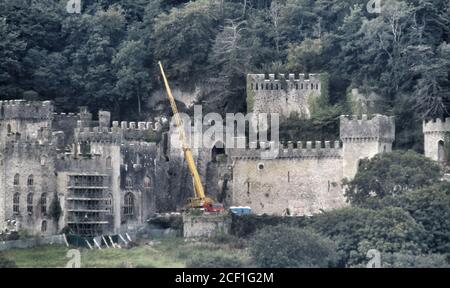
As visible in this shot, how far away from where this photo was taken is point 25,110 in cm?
14950

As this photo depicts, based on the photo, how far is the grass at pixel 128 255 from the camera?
139 metres

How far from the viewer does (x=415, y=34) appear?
153 metres

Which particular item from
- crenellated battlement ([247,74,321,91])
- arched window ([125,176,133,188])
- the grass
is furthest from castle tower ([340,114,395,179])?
arched window ([125,176,133,188])

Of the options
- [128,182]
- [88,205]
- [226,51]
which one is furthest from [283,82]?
[88,205]

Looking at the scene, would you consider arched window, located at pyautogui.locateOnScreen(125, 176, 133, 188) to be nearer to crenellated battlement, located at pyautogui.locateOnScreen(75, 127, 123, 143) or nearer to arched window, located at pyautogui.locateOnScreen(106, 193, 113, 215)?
arched window, located at pyautogui.locateOnScreen(106, 193, 113, 215)

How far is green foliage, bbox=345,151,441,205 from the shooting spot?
146m

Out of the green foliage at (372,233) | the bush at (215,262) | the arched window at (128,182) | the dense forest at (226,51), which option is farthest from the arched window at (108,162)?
the green foliage at (372,233)

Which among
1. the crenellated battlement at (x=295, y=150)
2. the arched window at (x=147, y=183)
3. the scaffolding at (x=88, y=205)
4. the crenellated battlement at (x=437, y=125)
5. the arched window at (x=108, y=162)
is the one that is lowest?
the scaffolding at (x=88, y=205)

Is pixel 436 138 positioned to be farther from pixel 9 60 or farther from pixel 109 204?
pixel 9 60

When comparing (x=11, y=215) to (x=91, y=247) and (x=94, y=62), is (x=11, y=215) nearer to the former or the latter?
(x=91, y=247)

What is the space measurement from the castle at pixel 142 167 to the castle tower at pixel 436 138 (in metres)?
0.05

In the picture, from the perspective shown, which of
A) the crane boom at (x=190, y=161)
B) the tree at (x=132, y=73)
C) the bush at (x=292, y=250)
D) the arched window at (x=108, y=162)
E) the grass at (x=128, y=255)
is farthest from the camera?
the tree at (x=132, y=73)

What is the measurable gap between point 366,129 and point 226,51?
10806 millimetres

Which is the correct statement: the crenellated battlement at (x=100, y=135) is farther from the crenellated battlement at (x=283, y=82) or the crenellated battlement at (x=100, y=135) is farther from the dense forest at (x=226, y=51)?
the crenellated battlement at (x=283, y=82)
